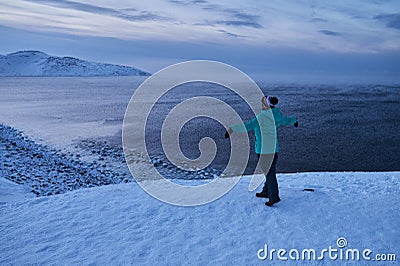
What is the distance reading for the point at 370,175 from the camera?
30.7 feet

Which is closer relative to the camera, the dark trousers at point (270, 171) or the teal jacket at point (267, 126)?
the teal jacket at point (267, 126)

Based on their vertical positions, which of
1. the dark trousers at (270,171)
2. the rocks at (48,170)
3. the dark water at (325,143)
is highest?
the dark trousers at (270,171)

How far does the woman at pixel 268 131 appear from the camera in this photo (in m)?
5.99

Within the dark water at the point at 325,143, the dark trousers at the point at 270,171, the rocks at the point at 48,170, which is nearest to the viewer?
the dark trousers at the point at 270,171

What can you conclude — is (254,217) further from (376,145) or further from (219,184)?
(376,145)

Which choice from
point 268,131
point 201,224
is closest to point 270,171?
point 268,131

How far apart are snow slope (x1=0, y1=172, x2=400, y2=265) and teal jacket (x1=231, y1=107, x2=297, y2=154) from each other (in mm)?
1269

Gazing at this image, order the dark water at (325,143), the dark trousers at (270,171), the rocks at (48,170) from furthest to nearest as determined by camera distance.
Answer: the dark water at (325,143), the rocks at (48,170), the dark trousers at (270,171)

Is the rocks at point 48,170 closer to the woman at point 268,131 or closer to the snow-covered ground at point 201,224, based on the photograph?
the snow-covered ground at point 201,224

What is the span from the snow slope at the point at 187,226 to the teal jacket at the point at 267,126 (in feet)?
4.16

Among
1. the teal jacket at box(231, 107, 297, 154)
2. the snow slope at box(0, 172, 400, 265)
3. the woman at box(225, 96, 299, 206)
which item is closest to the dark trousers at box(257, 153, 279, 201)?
the woman at box(225, 96, 299, 206)

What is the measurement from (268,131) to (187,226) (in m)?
2.23

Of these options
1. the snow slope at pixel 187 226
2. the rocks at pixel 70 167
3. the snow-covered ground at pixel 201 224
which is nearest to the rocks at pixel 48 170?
the rocks at pixel 70 167

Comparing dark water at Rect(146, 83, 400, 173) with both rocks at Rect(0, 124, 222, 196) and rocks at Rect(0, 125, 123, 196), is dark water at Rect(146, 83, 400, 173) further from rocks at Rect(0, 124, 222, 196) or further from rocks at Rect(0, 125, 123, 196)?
rocks at Rect(0, 125, 123, 196)
